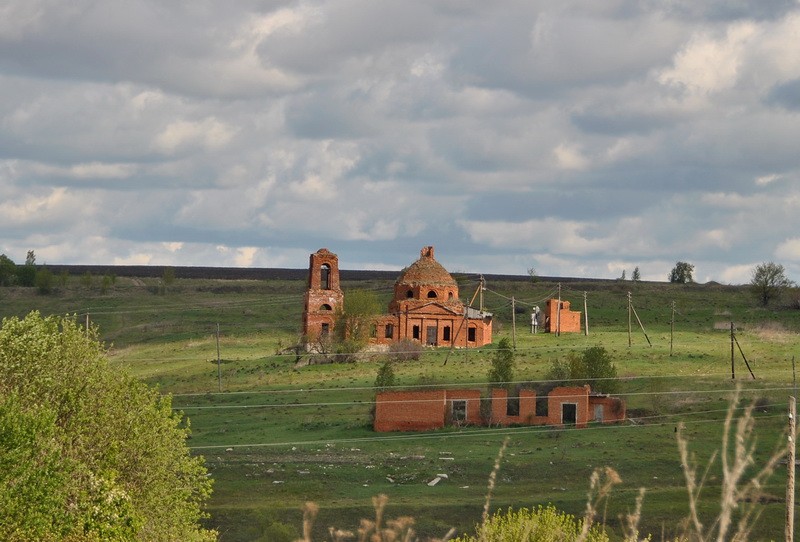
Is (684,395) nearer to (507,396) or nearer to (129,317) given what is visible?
(507,396)

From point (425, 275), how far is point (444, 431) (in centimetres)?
3180

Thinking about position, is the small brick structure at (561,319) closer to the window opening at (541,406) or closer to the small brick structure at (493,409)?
the window opening at (541,406)

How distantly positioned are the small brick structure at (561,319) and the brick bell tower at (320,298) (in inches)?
600

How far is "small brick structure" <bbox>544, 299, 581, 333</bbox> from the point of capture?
78062 mm

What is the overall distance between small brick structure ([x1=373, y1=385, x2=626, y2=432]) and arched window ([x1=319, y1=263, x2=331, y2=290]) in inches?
1148

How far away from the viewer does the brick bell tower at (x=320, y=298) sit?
72.4 metres

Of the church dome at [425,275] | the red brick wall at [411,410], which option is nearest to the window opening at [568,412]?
the red brick wall at [411,410]

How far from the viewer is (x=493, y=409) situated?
46.1 metres


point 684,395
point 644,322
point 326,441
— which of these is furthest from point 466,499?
point 644,322

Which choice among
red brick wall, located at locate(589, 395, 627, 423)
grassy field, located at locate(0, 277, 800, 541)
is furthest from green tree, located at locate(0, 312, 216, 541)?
red brick wall, located at locate(589, 395, 627, 423)

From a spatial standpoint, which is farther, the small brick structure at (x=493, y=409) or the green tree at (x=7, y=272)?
the green tree at (x=7, y=272)

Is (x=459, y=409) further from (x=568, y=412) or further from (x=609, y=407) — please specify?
(x=609, y=407)

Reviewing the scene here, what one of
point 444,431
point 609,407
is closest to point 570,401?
point 609,407

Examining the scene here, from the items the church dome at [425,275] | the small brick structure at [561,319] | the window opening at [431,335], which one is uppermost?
the church dome at [425,275]
